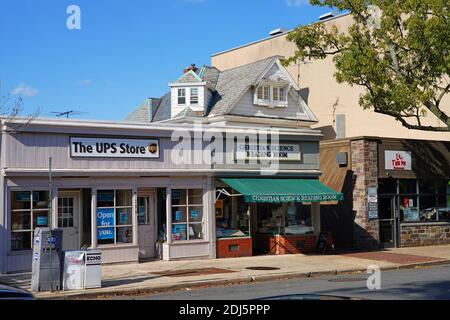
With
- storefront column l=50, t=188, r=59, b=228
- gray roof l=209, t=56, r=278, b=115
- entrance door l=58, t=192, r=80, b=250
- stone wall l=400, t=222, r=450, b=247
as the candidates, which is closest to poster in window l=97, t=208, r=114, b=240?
entrance door l=58, t=192, r=80, b=250

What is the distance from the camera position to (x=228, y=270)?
17703 mm

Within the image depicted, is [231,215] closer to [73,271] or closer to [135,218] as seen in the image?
[135,218]

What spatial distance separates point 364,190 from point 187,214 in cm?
797

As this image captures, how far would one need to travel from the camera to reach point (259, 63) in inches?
1356

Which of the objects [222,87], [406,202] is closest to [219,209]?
[406,202]

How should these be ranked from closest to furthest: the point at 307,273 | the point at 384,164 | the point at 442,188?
the point at 307,273
the point at 384,164
the point at 442,188

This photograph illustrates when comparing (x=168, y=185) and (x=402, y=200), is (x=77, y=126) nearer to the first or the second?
(x=168, y=185)

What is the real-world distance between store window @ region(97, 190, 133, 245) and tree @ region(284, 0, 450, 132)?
9.28 m

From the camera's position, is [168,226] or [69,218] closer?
[69,218]

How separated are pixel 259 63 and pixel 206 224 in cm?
1585

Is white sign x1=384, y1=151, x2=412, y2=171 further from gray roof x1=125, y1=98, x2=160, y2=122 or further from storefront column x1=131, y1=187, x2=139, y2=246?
gray roof x1=125, y1=98, x2=160, y2=122
